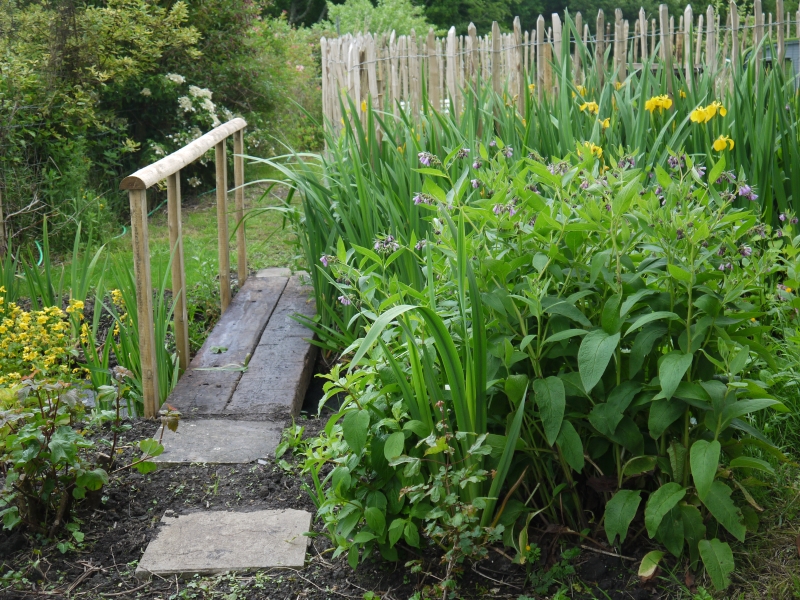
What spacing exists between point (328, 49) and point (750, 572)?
5.56 metres

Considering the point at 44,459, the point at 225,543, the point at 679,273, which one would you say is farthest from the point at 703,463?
the point at 44,459

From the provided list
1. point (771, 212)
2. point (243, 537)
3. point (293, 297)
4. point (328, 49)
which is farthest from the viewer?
point (328, 49)

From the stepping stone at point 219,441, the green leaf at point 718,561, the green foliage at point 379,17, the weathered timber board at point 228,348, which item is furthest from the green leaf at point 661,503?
the green foliage at point 379,17

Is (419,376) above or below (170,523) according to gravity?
above

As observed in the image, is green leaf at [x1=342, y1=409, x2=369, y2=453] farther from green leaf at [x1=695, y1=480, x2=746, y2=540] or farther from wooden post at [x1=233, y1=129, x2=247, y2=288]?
wooden post at [x1=233, y1=129, x2=247, y2=288]

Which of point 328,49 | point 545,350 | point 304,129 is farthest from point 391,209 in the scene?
point 304,129

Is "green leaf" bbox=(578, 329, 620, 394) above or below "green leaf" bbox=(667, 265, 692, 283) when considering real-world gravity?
below

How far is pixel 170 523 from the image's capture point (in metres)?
2.46

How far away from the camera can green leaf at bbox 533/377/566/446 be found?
1.88 metres

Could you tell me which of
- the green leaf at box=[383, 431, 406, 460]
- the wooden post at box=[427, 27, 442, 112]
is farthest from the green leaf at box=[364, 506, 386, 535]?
the wooden post at box=[427, 27, 442, 112]

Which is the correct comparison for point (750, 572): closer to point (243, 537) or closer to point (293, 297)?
point (243, 537)

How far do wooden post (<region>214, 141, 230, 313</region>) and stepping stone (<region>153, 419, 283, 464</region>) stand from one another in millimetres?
1526

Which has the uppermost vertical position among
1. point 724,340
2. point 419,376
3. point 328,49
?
point 328,49

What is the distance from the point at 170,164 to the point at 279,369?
3.39ft
